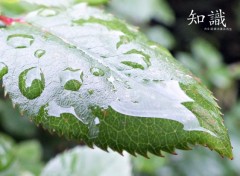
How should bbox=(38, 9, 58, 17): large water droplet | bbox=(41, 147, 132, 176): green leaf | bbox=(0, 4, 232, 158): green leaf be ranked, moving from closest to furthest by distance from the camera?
bbox=(0, 4, 232, 158): green leaf < bbox=(38, 9, 58, 17): large water droplet < bbox=(41, 147, 132, 176): green leaf

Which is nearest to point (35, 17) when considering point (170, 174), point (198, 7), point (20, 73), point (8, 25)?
point (8, 25)

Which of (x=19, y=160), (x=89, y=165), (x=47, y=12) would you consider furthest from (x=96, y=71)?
(x=19, y=160)

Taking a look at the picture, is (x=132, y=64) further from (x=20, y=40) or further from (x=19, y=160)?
(x=19, y=160)

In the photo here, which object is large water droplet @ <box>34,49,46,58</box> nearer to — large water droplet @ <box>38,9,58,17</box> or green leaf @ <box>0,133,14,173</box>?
large water droplet @ <box>38,9,58,17</box>

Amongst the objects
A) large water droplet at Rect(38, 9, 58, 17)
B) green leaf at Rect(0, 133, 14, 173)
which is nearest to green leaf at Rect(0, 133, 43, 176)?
green leaf at Rect(0, 133, 14, 173)

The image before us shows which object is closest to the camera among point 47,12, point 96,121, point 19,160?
point 96,121

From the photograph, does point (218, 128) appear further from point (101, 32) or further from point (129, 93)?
point (101, 32)

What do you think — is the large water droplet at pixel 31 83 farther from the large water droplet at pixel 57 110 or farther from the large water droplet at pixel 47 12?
the large water droplet at pixel 47 12
